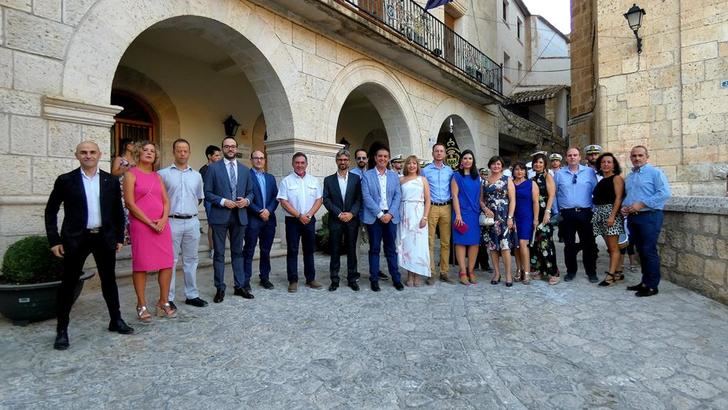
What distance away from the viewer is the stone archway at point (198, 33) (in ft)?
14.2

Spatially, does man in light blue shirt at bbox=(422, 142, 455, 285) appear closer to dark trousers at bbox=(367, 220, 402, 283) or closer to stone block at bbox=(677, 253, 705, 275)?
dark trousers at bbox=(367, 220, 402, 283)

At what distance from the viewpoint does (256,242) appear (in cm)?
465

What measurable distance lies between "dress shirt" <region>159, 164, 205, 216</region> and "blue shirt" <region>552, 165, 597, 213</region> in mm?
4407

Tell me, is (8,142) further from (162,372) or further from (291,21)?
(291,21)

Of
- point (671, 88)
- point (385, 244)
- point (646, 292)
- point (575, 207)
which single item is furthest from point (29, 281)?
point (671, 88)

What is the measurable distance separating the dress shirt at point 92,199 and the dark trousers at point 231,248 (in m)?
1.19

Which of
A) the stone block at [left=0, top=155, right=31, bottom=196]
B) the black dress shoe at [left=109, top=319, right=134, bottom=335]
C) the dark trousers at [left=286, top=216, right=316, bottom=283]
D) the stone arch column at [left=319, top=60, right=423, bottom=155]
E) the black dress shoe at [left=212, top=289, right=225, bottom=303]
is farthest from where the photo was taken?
the stone arch column at [left=319, top=60, right=423, bottom=155]

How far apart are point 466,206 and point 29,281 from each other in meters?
4.58

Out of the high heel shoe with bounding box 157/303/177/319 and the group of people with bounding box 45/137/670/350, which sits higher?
the group of people with bounding box 45/137/670/350

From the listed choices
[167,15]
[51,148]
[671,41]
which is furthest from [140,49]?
[671,41]

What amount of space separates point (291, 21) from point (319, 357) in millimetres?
5819

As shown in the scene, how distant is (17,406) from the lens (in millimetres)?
2270

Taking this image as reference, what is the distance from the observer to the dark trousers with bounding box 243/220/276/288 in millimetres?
4609

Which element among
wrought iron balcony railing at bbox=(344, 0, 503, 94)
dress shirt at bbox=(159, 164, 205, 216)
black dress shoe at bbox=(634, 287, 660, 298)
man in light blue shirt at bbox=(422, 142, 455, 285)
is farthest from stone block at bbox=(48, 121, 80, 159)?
black dress shoe at bbox=(634, 287, 660, 298)
